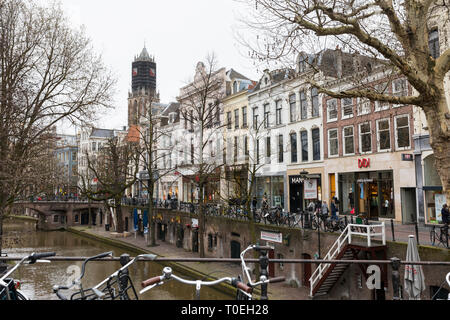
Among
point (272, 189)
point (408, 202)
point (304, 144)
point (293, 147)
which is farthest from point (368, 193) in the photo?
point (272, 189)

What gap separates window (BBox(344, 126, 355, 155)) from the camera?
27.3 m

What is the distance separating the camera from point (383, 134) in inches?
987

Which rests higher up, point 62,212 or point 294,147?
point 294,147

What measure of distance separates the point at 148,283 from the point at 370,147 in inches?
991

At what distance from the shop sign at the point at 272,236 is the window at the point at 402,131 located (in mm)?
9908

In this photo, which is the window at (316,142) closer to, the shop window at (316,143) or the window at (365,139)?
the shop window at (316,143)

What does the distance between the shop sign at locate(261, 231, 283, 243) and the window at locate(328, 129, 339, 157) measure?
9506 mm

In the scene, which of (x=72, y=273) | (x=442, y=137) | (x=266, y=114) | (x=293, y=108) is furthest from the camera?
(x=266, y=114)

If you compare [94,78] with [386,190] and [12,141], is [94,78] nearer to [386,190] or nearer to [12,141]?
[12,141]

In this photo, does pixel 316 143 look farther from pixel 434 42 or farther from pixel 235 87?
pixel 235 87

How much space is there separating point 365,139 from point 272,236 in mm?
10106

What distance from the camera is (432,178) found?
2202cm

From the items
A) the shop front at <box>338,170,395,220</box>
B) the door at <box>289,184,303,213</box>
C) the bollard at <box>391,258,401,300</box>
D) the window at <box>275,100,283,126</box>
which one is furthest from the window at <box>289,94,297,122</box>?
the bollard at <box>391,258,401,300</box>

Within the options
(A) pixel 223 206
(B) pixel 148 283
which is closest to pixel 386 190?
(A) pixel 223 206
